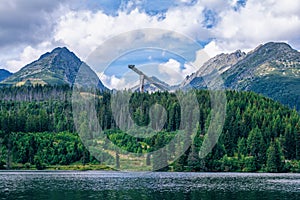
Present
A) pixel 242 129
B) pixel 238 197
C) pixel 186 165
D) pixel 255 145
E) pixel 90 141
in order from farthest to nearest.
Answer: pixel 242 129, pixel 90 141, pixel 255 145, pixel 186 165, pixel 238 197

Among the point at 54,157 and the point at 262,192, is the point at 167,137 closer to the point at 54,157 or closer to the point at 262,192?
the point at 54,157

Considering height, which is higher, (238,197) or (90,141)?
(90,141)

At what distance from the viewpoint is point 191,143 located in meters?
164

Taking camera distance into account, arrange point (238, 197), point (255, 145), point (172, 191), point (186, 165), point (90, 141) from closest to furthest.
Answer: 1. point (238, 197)
2. point (172, 191)
3. point (186, 165)
4. point (255, 145)
5. point (90, 141)

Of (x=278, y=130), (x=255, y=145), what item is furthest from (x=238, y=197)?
(x=278, y=130)

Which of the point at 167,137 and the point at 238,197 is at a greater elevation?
the point at 167,137

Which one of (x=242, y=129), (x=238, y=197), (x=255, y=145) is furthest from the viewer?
(x=242, y=129)

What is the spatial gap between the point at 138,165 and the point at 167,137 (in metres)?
21.3

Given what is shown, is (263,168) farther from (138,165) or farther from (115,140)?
(115,140)

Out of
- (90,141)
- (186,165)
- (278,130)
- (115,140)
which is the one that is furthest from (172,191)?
(278,130)

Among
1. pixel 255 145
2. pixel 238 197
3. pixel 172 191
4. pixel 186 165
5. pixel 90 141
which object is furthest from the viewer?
pixel 90 141

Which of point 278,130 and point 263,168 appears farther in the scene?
point 278,130

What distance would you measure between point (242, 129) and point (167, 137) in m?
37.3

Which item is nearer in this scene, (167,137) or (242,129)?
(167,137)
